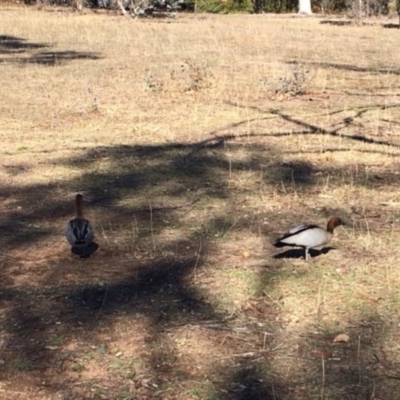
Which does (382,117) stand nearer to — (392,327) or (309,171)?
(309,171)

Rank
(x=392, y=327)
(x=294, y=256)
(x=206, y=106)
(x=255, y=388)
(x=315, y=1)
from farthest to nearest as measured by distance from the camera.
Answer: (x=315, y=1)
(x=206, y=106)
(x=294, y=256)
(x=392, y=327)
(x=255, y=388)

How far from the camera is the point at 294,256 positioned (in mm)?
5117

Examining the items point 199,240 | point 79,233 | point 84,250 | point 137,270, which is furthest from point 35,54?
point 137,270

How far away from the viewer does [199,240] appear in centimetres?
554

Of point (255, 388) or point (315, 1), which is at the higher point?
point (315, 1)

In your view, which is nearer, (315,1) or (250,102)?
(250,102)

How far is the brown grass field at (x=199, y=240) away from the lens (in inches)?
148

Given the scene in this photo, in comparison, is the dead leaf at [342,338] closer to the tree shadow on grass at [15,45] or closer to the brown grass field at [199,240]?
the brown grass field at [199,240]

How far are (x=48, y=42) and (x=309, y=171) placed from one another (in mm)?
13682

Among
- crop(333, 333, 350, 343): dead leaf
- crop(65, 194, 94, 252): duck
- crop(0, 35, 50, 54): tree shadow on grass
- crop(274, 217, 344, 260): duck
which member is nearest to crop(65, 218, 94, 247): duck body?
crop(65, 194, 94, 252): duck

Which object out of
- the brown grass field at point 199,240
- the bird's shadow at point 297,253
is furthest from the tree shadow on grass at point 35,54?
the bird's shadow at point 297,253

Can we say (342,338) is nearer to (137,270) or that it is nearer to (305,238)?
(305,238)

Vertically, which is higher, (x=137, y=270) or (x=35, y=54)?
(x=35, y=54)

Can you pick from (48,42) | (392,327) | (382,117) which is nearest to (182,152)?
(382,117)
